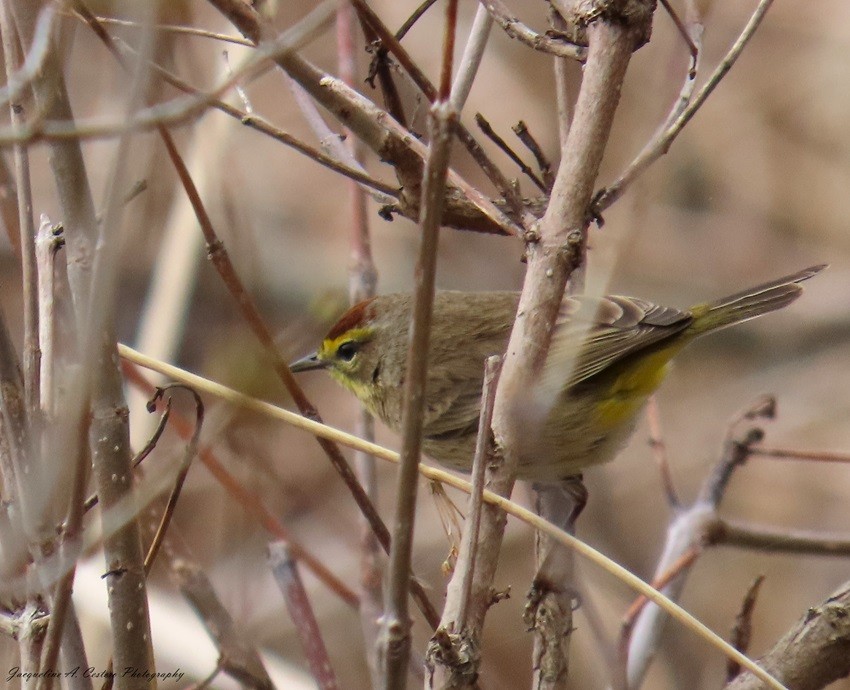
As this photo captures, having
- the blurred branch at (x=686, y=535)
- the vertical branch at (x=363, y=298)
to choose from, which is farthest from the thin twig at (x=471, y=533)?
the blurred branch at (x=686, y=535)

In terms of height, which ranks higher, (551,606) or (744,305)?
(744,305)

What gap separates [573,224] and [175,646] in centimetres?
268

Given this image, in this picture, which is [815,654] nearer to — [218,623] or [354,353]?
[218,623]

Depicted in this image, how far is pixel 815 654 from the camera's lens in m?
2.29

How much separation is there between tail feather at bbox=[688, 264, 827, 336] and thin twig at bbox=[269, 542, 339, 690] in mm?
1949

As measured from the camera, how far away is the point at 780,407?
7059mm

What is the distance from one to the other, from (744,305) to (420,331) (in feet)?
9.18

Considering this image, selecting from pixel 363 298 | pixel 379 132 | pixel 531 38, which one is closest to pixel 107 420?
pixel 379 132

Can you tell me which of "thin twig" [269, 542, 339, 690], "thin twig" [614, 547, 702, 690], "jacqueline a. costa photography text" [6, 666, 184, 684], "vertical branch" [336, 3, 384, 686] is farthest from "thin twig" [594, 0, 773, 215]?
"jacqueline a. costa photography text" [6, 666, 184, 684]

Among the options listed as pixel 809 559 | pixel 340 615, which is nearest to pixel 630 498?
pixel 809 559

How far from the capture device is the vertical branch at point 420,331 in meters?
1.35

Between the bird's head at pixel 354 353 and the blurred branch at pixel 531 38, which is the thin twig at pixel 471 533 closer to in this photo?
the blurred branch at pixel 531 38

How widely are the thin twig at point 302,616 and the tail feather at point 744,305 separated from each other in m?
1.95

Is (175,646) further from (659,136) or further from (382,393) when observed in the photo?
(659,136)
